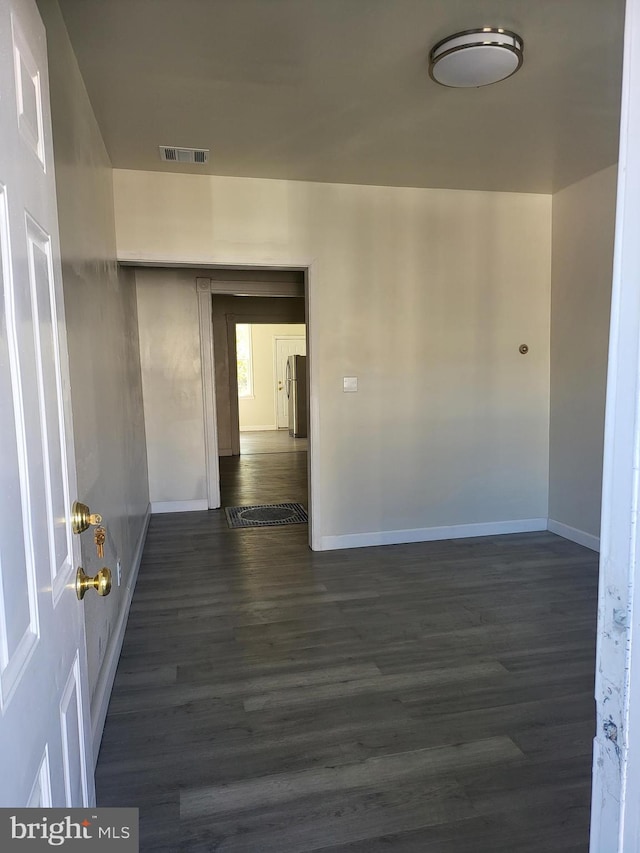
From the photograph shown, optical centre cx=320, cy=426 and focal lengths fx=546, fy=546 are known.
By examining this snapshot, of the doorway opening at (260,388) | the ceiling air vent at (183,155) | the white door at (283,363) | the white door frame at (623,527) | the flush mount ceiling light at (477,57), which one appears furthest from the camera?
the white door at (283,363)

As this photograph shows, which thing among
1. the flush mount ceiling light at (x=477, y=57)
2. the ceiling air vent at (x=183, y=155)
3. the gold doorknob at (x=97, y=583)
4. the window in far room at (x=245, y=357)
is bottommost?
the gold doorknob at (x=97, y=583)

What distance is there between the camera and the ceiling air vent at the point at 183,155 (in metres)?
3.19

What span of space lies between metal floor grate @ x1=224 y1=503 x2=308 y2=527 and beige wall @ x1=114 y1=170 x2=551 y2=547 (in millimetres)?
959

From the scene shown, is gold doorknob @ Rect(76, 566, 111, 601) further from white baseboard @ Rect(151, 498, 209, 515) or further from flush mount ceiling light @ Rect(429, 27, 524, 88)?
white baseboard @ Rect(151, 498, 209, 515)

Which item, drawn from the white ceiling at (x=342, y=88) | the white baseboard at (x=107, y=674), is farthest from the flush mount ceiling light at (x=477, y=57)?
the white baseboard at (x=107, y=674)

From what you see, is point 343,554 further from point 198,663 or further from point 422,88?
point 422,88

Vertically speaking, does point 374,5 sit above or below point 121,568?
above

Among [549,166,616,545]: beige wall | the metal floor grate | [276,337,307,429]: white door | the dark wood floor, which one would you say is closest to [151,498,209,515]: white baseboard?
the metal floor grate

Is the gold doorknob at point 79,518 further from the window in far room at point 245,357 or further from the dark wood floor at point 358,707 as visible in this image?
the window in far room at point 245,357

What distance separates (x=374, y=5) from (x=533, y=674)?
275cm

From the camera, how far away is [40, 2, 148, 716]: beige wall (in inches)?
Result: 74.6

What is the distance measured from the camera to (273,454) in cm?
890

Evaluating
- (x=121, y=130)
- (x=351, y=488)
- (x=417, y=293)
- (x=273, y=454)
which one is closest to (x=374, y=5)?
(x=121, y=130)

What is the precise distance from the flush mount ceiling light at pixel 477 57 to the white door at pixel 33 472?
5.41 ft
